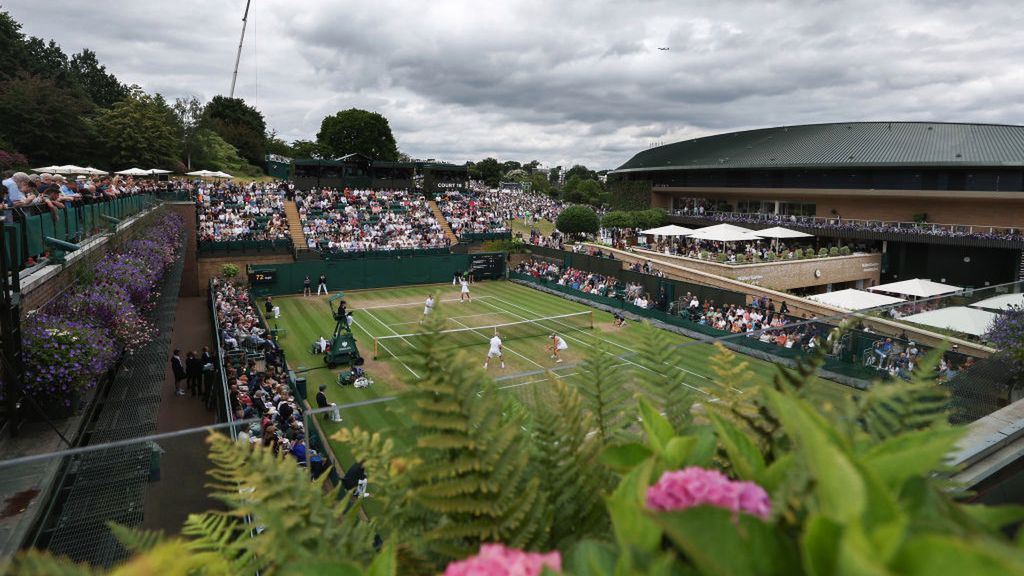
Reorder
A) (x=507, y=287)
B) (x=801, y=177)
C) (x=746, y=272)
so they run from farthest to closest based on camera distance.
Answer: (x=801, y=177), (x=507, y=287), (x=746, y=272)

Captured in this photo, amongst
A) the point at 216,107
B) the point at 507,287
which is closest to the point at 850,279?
the point at 507,287

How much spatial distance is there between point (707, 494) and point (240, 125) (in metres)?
103

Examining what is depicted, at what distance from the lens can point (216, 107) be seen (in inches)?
3676

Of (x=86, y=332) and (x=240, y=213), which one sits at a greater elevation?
(x=240, y=213)

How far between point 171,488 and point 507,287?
37270 mm

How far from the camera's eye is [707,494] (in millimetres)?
1309

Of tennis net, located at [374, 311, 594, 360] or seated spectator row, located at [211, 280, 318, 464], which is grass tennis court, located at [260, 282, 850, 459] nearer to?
tennis net, located at [374, 311, 594, 360]

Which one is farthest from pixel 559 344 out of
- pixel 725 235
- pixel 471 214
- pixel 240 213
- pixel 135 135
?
pixel 135 135

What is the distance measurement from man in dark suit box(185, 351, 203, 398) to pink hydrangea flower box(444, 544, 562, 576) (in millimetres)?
17533

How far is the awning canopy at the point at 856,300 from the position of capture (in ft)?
83.9

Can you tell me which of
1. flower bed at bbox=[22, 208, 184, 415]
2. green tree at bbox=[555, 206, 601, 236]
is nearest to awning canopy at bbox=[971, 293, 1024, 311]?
flower bed at bbox=[22, 208, 184, 415]

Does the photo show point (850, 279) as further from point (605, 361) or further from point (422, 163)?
point (605, 361)

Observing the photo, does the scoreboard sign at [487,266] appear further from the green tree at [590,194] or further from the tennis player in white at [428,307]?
the green tree at [590,194]

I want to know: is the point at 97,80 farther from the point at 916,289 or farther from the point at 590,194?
the point at 916,289
